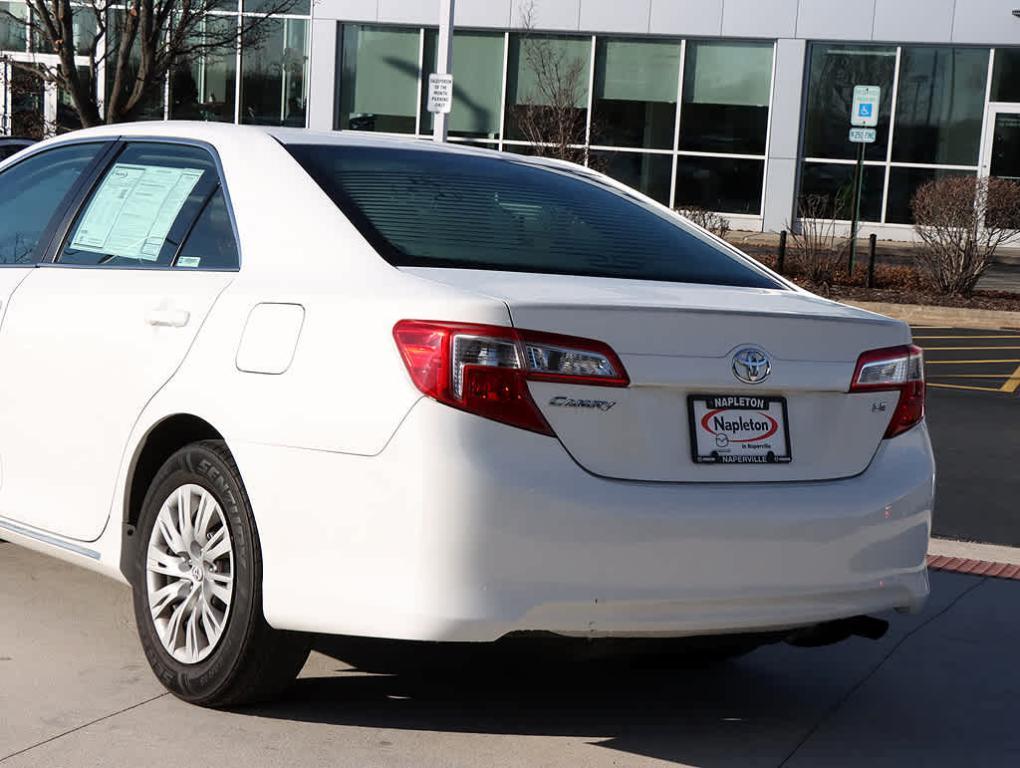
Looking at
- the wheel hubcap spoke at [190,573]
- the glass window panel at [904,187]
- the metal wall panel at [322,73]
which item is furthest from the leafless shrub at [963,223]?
the wheel hubcap spoke at [190,573]

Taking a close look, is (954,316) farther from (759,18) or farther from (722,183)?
(759,18)

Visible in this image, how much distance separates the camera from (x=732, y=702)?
4.64 meters

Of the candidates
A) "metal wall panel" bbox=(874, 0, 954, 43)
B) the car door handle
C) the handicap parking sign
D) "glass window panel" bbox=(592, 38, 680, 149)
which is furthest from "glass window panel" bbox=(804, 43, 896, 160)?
the car door handle

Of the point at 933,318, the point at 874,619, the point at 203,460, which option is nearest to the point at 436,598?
the point at 203,460

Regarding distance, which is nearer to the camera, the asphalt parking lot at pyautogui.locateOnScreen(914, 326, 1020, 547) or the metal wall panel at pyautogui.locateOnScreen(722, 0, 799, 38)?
the asphalt parking lot at pyautogui.locateOnScreen(914, 326, 1020, 547)

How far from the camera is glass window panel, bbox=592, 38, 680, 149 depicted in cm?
3184

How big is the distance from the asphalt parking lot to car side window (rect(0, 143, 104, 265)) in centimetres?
411

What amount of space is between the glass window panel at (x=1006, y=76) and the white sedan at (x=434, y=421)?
28175 mm

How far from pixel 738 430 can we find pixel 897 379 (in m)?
0.60

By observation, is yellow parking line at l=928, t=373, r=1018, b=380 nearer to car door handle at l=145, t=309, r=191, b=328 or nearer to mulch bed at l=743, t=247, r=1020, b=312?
mulch bed at l=743, t=247, r=1020, b=312

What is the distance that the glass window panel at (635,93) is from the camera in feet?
104

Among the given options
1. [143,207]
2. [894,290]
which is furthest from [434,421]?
[894,290]

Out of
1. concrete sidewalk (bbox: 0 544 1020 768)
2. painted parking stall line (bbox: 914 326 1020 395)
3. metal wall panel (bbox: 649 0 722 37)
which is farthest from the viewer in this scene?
metal wall panel (bbox: 649 0 722 37)

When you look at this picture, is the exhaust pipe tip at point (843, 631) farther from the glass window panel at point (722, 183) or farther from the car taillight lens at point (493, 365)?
the glass window panel at point (722, 183)
